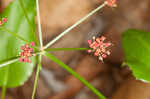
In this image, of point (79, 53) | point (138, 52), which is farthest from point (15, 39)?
point (79, 53)

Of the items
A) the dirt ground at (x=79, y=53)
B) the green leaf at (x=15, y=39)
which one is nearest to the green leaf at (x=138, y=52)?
the green leaf at (x=15, y=39)

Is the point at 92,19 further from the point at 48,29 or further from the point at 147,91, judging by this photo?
the point at 147,91

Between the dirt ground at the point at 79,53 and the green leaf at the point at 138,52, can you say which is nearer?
the green leaf at the point at 138,52

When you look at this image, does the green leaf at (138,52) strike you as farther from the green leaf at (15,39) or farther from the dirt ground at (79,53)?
the dirt ground at (79,53)

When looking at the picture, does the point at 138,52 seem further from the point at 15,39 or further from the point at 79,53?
the point at 79,53

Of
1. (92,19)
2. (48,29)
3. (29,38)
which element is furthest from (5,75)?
(92,19)

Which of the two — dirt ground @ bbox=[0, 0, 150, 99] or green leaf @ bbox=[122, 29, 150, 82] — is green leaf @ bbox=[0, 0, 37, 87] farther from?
Result: dirt ground @ bbox=[0, 0, 150, 99]
